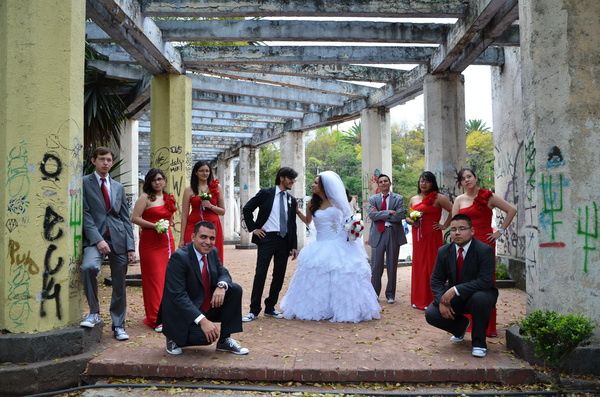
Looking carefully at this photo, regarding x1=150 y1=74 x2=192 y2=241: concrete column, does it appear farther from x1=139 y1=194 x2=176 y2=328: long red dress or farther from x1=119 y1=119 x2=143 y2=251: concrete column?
x1=119 y1=119 x2=143 y2=251: concrete column

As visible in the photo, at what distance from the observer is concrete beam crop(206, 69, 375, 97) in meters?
11.6

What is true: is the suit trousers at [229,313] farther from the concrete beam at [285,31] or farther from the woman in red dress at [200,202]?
the concrete beam at [285,31]

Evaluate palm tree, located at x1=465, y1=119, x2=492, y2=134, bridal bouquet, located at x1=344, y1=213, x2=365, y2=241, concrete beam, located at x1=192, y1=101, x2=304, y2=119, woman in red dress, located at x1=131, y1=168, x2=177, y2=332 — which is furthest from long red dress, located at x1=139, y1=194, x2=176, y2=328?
palm tree, located at x1=465, y1=119, x2=492, y2=134

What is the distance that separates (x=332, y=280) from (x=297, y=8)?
4020mm

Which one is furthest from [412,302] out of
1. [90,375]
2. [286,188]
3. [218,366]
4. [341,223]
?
[90,375]

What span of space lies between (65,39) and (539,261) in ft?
16.2

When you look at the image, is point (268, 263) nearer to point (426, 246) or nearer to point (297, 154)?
point (426, 246)

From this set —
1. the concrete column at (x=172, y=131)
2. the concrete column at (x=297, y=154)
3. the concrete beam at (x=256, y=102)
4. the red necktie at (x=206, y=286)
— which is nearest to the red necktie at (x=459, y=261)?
the red necktie at (x=206, y=286)

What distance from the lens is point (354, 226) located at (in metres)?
6.50

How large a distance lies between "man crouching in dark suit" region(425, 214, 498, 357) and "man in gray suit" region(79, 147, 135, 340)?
3.20 metres

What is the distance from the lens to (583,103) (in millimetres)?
4676

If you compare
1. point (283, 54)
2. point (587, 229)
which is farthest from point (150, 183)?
point (283, 54)

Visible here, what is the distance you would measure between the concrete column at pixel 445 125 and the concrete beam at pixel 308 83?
10.5 feet

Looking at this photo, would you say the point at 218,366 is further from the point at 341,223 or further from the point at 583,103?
the point at 583,103
